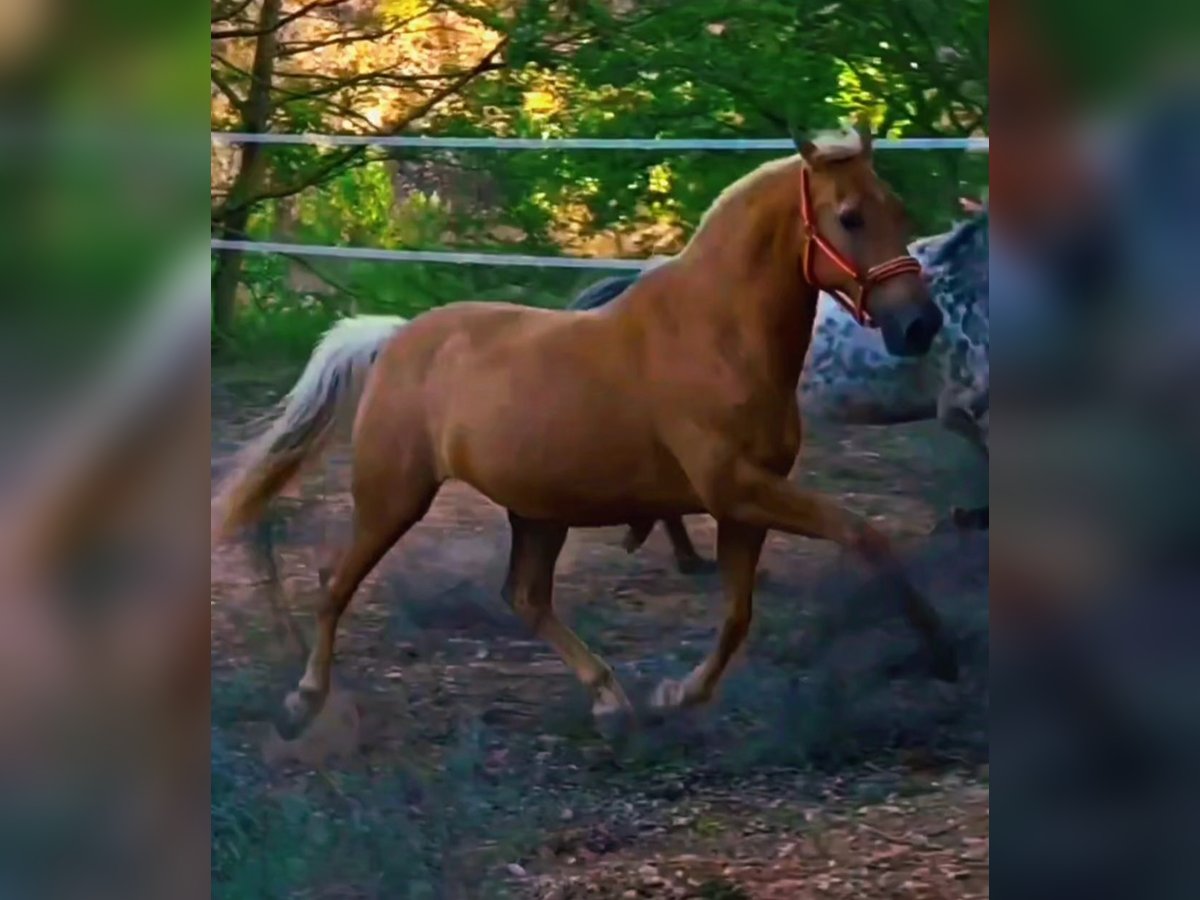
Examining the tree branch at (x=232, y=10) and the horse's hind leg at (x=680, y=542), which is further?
the tree branch at (x=232, y=10)

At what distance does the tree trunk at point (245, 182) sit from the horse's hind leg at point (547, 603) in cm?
80

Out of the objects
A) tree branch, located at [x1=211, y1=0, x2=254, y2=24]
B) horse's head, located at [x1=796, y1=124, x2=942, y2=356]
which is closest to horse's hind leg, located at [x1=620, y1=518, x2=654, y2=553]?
horse's head, located at [x1=796, y1=124, x2=942, y2=356]

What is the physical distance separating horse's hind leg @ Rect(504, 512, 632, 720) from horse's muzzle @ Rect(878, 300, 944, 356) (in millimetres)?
782

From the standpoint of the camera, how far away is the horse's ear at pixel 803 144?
318 cm

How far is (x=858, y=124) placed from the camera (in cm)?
317

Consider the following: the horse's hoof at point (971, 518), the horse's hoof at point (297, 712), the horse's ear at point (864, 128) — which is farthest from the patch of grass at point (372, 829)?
the horse's ear at point (864, 128)

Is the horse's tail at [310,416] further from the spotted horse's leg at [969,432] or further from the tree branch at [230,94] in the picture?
the spotted horse's leg at [969,432]

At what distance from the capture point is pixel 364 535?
11.3 feet

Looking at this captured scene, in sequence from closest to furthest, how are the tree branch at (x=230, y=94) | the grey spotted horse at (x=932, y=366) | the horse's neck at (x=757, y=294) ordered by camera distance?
the grey spotted horse at (x=932, y=366) < the horse's neck at (x=757, y=294) < the tree branch at (x=230, y=94)

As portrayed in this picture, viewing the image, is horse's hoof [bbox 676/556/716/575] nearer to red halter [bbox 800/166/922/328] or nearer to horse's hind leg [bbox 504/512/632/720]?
horse's hind leg [bbox 504/512/632/720]

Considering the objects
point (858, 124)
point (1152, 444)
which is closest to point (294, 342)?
point (858, 124)

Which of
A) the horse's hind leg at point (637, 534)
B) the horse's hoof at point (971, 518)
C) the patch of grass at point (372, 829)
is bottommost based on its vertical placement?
the patch of grass at point (372, 829)

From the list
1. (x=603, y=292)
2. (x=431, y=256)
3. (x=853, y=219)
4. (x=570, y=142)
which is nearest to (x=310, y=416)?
(x=431, y=256)

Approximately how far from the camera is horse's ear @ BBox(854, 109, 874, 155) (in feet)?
10.4
